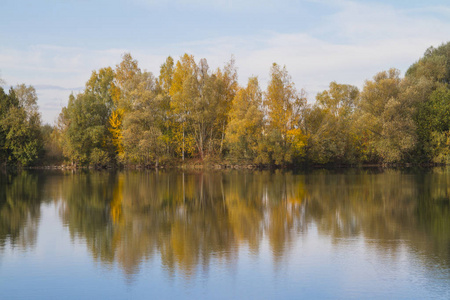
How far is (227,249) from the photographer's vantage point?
12.8 metres

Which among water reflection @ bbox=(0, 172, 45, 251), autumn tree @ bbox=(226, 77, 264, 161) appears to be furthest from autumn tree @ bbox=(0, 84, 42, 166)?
water reflection @ bbox=(0, 172, 45, 251)

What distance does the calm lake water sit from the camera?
9570 millimetres

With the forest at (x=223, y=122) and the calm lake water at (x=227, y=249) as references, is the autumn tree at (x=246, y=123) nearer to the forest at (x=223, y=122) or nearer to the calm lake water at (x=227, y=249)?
the forest at (x=223, y=122)

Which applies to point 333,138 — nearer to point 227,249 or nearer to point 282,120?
point 282,120

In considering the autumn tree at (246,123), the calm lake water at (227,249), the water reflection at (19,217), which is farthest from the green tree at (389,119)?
the water reflection at (19,217)

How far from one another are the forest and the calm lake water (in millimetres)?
38145

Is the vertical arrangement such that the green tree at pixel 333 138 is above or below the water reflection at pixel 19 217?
above

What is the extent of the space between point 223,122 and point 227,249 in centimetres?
5433

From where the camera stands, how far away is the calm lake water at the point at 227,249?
31.4ft

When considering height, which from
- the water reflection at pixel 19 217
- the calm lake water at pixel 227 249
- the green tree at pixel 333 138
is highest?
the green tree at pixel 333 138

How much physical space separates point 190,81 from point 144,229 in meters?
49.3

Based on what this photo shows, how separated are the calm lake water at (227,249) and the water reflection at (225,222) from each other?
43 millimetres

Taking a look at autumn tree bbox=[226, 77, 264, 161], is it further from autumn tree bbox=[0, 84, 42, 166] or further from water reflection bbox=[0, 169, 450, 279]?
water reflection bbox=[0, 169, 450, 279]

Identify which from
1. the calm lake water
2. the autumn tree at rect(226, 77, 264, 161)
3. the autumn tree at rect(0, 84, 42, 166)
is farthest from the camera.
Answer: the autumn tree at rect(0, 84, 42, 166)
